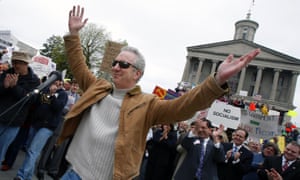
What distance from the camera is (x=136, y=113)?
1.94 meters

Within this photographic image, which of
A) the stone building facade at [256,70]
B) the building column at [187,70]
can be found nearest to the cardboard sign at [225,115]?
the stone building facade at [256,70]

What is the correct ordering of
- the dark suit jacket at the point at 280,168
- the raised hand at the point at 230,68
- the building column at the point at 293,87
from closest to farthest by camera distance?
the raised hand at the point at 230,68, the dark suit jacket at the point at 280,168, the building column at the point at 293,87

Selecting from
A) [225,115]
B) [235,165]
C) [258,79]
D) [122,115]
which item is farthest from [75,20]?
[258,79]

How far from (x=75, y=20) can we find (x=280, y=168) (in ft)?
14.3

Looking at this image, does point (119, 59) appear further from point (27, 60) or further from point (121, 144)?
point (27, 60)

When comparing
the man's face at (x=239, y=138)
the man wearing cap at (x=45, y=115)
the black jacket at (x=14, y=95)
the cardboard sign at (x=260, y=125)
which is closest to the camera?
the black jacket at (x=14, y=95)

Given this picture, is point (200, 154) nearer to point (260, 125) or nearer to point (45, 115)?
point (45, 115)

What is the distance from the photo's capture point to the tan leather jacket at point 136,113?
1696 millimetres

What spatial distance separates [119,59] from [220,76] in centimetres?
88

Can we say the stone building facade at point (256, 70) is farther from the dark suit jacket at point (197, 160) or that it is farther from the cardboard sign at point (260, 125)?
the dark suit jacket at point (197, 160)

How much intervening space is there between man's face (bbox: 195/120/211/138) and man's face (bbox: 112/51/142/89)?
3.02 meters

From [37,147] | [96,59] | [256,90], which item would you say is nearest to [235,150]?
[37,147]

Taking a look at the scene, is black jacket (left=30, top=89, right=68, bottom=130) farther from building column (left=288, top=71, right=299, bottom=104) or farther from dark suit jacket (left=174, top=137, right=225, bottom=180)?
building column (left=288, top=71, right=299, bottom=104)

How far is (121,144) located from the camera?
184cm
